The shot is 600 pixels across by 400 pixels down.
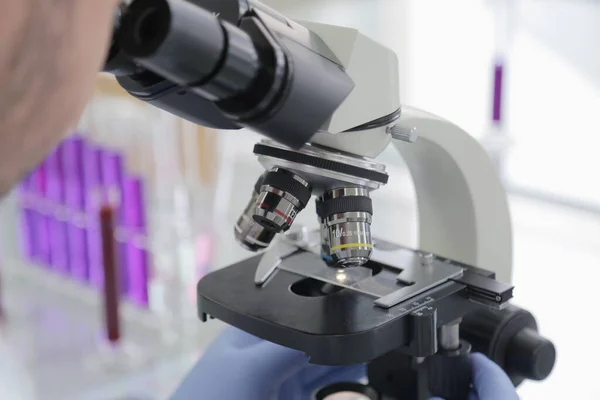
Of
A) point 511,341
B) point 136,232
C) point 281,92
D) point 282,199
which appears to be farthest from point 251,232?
point 136,232

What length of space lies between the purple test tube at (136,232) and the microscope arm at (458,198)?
841 mm

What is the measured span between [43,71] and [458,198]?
0.60m

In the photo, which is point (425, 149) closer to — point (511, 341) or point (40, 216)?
point (511, 341)

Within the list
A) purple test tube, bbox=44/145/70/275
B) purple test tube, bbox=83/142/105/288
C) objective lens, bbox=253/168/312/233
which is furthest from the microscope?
purple test tube, bbox=44/145/70/275

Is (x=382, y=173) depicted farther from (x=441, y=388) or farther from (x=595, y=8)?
(x=595, y=8)

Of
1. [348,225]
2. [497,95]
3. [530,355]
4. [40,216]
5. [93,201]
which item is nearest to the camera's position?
[348,225]

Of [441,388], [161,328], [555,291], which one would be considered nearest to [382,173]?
[441,388]

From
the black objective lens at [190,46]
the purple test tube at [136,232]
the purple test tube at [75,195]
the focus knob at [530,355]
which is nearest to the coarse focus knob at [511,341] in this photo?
the focus knob at [530,355]

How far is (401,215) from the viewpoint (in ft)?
5.55

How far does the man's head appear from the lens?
36 cm

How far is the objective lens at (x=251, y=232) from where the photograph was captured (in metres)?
0.74

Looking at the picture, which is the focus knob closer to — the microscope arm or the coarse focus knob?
the coarse focus knob

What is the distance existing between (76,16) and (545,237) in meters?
1.34

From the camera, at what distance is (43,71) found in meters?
0.38
